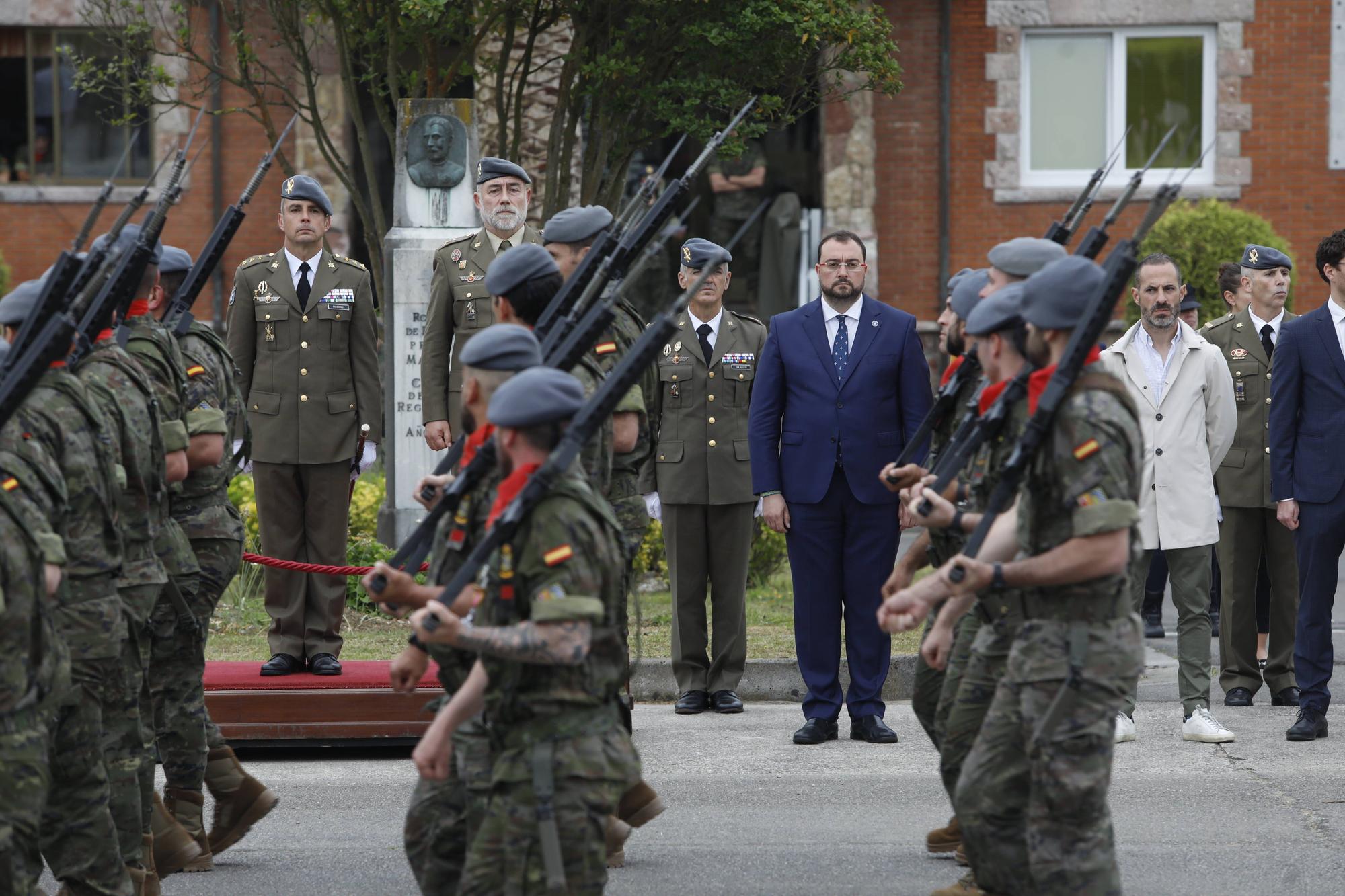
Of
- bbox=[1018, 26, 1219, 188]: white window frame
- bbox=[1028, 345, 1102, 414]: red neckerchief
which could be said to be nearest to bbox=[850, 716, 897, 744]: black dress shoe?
bbox=[1028, 345, 1102, 414]: red neckerchief

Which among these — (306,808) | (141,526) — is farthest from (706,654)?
(141,526)

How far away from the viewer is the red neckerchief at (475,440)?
15.8 feet

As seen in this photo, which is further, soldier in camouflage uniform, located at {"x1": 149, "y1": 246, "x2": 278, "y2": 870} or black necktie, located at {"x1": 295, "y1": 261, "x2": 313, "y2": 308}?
black necktie, located at {"x1": 295, "y1": 261, "x2": 313, "y2": 308}

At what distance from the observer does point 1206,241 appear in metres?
17.5

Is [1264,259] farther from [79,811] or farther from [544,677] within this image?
[79,811]

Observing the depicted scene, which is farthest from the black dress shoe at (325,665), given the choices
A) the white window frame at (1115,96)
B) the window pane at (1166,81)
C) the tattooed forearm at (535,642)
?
the window pane at (1166,81)

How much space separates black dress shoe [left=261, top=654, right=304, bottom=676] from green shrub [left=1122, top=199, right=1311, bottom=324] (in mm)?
11093

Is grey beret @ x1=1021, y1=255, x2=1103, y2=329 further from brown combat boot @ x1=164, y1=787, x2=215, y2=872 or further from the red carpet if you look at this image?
the red carpet

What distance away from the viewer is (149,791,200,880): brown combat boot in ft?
19.4

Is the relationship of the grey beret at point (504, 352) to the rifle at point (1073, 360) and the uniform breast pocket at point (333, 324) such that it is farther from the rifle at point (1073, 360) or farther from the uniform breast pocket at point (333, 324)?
the uniform breast pocket at point (333, 324)

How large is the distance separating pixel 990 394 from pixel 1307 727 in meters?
3.63

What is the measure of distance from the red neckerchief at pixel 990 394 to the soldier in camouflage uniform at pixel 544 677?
1503 millimetres

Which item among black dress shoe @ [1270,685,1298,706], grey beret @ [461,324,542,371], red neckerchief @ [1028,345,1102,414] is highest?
grey beret @ [461,324,542,371]

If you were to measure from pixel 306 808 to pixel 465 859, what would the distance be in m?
2.79
